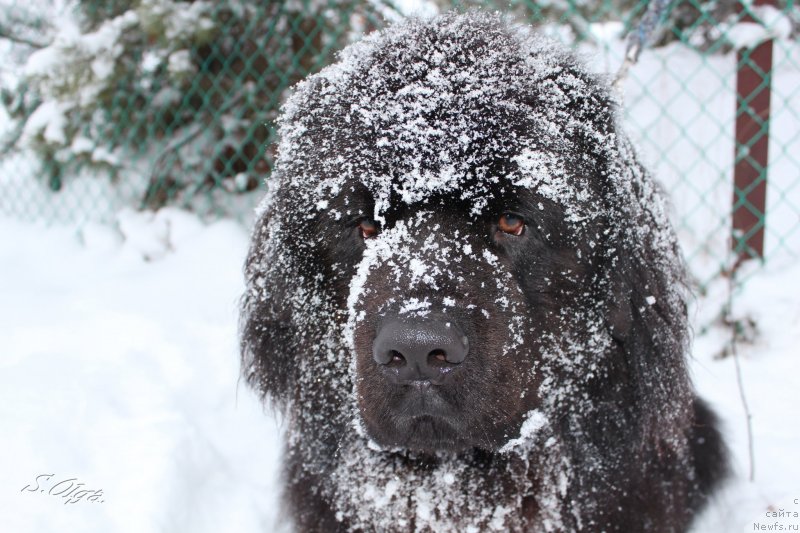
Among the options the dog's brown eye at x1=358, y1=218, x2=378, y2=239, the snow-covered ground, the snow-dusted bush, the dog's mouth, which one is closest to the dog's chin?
the dog's mouth

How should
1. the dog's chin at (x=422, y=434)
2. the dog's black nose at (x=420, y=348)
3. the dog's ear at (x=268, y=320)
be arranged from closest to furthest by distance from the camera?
1. the dog's black nose at (x=420, y=348)
2. the dog's chin at (x=422, y=434)
3. the dog's ear at (x=268, y=320)

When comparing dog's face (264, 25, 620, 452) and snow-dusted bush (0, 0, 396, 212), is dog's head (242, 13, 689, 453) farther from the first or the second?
snow-dusted bush (0, 0, 396, 212)

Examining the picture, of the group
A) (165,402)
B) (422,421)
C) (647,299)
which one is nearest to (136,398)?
(165,402)

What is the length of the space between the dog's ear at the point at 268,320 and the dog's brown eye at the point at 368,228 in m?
0.28

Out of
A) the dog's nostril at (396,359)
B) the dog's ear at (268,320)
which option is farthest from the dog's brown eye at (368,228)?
the dog's nostril at (396,359)

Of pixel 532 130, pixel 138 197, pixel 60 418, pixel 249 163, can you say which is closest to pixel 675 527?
pixel 532 130

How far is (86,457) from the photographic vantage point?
6.35 feet

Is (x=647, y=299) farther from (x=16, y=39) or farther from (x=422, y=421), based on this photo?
(x=16, y=39)

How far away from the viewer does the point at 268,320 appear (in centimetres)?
186

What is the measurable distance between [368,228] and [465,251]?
0.89 ft

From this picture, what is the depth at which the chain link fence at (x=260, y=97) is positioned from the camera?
11.1 ft

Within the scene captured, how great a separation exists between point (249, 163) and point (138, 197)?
1.11 metres

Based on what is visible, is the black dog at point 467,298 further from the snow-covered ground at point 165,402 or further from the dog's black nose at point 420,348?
the snow-covered ground at point 165,402

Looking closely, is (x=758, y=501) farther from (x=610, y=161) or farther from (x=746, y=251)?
(x=746, y=251)
